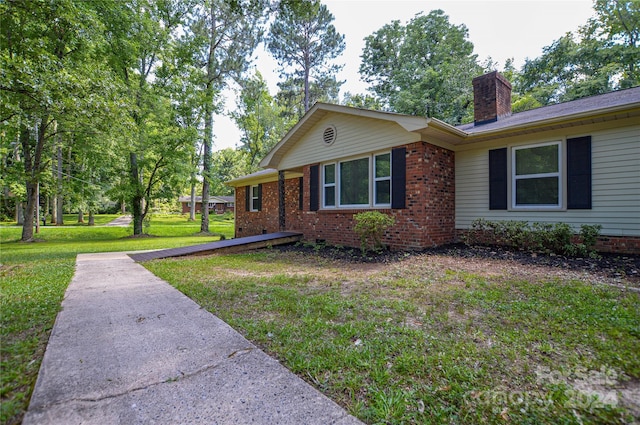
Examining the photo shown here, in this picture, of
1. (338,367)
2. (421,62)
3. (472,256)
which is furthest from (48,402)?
(421,62)

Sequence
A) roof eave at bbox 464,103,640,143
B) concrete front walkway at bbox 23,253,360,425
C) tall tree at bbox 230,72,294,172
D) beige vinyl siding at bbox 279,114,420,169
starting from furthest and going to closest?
tall tree at bbox 230,72,294,172 → beige vinyl siding at bbox 279,114,420,169 → roof eave at bbox 464,103,640,143 → concrete front walkway at bbox 23,253,360,425

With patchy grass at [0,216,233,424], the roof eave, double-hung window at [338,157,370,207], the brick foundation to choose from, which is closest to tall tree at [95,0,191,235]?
patchy grass at [0,216,233,424]

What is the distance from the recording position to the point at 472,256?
6285 millimetres

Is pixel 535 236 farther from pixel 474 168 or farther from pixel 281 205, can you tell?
pixel 281 205

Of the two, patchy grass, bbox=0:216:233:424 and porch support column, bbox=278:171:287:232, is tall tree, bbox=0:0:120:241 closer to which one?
patchy grass, bbox=0:216:233:424

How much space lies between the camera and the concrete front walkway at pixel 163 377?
1567mm

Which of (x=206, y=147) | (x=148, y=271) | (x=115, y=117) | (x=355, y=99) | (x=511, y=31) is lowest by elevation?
(x=148, y=271)

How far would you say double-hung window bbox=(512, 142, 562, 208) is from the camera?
6.48 m

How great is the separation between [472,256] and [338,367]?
5.28m

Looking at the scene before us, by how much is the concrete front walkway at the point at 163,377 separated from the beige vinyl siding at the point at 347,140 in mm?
6066

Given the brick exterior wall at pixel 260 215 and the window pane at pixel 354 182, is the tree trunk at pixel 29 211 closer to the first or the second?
the brick exterior wall at pixel 260 215

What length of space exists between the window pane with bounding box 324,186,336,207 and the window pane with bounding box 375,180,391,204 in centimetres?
168

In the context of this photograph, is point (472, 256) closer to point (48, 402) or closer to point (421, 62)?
point (48, 402)

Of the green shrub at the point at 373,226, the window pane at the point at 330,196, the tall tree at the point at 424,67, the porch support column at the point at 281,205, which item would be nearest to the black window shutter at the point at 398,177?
the green shrub at the point at 373,226
